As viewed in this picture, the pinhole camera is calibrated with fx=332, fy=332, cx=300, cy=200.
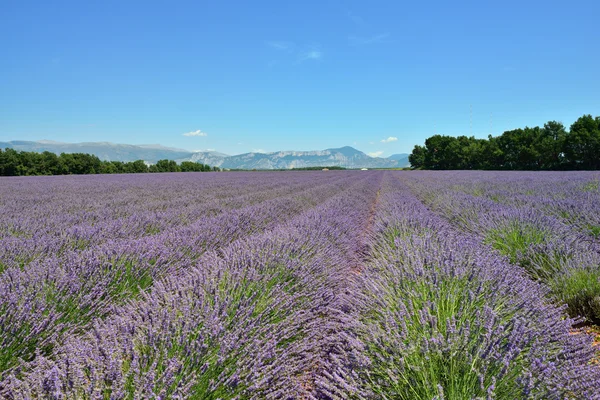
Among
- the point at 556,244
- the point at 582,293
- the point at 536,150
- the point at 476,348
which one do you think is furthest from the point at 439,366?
the point at 536,150

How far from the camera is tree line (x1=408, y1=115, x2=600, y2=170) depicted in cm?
3681

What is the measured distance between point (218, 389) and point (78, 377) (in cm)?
49

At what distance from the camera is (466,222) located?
198 inches

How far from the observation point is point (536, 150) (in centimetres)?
4216

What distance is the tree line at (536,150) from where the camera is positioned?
36.8 meters

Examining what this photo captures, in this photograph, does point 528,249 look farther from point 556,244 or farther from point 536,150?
point 536,150

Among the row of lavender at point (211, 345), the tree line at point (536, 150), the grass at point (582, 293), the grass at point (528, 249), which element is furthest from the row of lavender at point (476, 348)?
the tree line at point (536, 150)

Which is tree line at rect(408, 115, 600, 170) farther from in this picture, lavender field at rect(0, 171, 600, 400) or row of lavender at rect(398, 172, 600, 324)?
lavender field at rect(0, 171, 600, 400)

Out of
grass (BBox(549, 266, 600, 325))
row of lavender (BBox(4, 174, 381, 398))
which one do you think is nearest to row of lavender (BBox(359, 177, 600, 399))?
row of lavender (BBox(4, 174, 381, 398))

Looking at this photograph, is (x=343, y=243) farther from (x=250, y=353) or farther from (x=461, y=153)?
(x=461, y=153)

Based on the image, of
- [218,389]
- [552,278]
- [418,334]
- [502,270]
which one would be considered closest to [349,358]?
[418,334]

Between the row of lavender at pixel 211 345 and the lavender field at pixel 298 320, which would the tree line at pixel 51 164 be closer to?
the lavender field at pixel 298 320

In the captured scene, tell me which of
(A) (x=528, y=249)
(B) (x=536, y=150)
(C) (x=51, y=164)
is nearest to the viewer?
(A) (x=528, y=249)

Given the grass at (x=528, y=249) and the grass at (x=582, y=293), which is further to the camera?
the grass at (x=528, y=249)
